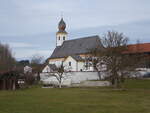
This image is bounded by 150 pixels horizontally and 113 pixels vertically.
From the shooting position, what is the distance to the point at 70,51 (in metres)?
77.8

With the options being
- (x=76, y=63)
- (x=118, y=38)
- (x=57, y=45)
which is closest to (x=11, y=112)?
(x=118, y=38)

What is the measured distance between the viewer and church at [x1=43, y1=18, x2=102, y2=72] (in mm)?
68688

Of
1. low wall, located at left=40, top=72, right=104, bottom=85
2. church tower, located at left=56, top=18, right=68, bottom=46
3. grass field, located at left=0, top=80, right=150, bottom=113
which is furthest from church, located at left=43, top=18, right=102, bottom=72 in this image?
grass field, located at left=0, top=80, right=150, bottom=113

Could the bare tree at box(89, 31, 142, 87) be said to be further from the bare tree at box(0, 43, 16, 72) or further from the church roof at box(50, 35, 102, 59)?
the bare tree at box(0, 43, 16, 72)

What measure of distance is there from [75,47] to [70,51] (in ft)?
6.81

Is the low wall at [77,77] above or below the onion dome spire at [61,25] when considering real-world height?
below

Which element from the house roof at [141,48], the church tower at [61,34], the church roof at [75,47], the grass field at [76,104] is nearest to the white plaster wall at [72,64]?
the church roof at [75,47]

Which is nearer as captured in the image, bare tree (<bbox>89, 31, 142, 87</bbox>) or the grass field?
the grass field

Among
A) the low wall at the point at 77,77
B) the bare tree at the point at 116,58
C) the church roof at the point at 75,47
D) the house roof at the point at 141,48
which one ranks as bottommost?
the low wall at the point at 77,77

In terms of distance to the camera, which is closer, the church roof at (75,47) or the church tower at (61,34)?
the church roof at (75,47)

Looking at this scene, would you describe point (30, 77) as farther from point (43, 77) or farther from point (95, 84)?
point (95, 84)

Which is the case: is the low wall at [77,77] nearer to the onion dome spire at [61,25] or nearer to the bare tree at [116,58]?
the bare tree at [116,58]

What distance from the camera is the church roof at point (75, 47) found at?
72.1 metres

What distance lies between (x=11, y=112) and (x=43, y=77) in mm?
46719
